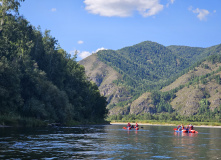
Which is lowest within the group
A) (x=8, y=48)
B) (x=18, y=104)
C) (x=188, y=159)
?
(x=188, y=159)

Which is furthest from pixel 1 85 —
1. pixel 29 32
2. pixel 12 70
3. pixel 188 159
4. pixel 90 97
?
pixel 90 97

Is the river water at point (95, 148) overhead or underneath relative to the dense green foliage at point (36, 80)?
underneath

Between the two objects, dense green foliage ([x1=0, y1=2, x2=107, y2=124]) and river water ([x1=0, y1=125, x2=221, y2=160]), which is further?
dense green foliage ([x1=0, y1=2, x2=107, y2=124])

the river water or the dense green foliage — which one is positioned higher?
the dense green foliage

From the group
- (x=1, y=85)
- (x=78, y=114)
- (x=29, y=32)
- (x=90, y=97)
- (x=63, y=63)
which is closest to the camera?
(x=1, y=85)

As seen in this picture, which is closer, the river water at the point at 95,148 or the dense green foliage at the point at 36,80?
the river water at the point at 95,148

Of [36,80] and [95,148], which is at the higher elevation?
[36,80]

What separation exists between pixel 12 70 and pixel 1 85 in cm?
467

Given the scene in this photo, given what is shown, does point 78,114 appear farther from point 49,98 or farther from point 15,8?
point 15,8

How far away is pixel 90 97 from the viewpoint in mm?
133875

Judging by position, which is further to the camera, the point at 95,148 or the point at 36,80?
the point at 36,80

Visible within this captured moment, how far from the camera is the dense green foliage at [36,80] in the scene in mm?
72250

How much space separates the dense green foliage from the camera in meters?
72.2

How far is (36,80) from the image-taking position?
3317 inches
